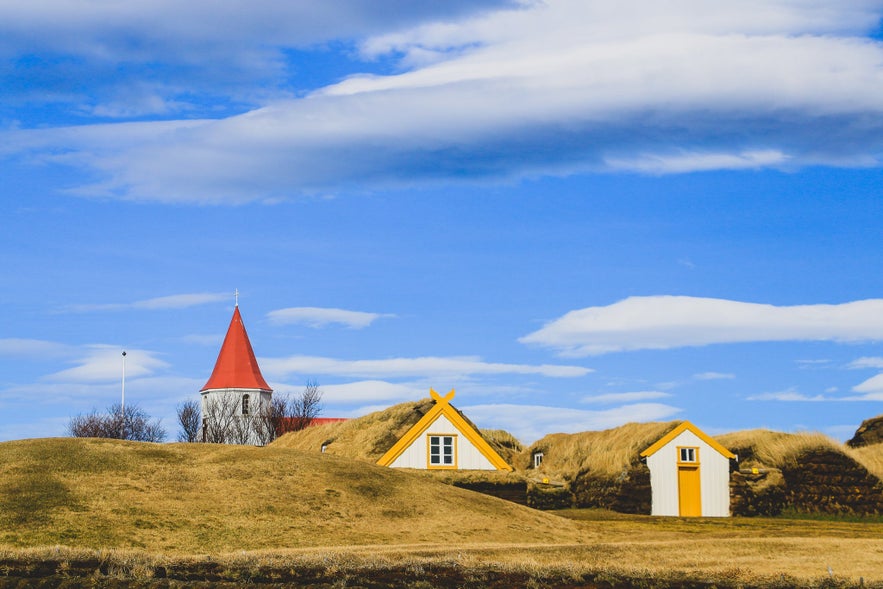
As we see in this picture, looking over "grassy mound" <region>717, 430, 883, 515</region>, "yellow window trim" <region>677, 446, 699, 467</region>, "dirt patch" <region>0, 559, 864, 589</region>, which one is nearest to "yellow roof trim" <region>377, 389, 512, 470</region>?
"yellow window trim" <region>677, 446, 699, 467</region>

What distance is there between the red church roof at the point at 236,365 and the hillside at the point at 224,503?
244 feet

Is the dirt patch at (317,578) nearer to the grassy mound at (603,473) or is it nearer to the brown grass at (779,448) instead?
the grassy mound at (603,473)

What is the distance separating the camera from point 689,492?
4428 cm

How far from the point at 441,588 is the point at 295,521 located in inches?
528

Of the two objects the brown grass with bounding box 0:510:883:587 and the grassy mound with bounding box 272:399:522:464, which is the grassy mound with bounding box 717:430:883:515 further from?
the brown grass with bounding box 0:510:883:587

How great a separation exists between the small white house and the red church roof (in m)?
71.0

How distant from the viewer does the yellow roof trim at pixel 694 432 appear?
44.1 m

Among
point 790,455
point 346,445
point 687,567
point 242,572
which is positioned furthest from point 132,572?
point 790,455

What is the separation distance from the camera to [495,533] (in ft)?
99.7

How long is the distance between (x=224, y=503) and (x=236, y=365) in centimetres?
8187

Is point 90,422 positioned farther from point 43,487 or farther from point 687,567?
point 687,567

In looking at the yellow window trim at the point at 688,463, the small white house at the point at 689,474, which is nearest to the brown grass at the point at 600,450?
the small white house at the point at 689,474

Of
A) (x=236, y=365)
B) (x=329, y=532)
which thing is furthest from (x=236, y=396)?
(x=329, y=532)

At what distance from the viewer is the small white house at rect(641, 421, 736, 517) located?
43969 millimetres
